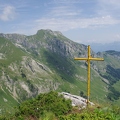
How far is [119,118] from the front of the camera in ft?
55.7

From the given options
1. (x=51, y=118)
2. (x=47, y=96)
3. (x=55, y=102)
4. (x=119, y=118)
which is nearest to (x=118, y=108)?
(x=119, y=118)

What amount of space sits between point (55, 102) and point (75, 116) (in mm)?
11544

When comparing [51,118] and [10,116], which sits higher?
[51,118]

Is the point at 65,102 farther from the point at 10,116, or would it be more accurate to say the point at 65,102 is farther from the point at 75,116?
the point at 75,116

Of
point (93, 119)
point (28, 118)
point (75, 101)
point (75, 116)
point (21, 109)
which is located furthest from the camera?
point (75, 101)

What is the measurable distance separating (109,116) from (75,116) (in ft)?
8.52

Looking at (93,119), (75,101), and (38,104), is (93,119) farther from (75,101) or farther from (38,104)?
(75,101)

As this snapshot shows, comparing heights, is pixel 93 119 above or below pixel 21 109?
above

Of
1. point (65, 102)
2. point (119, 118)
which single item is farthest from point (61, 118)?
point (65, 102)

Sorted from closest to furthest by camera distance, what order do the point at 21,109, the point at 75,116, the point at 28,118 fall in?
the point at 75,116
the point at 28,118
the point at 21,109

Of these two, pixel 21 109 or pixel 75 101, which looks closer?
pixel 21 109

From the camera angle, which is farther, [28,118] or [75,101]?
[75,101]

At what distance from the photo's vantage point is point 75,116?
17719 mm

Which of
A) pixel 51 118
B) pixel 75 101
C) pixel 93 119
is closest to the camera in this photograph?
pixel 93 119
